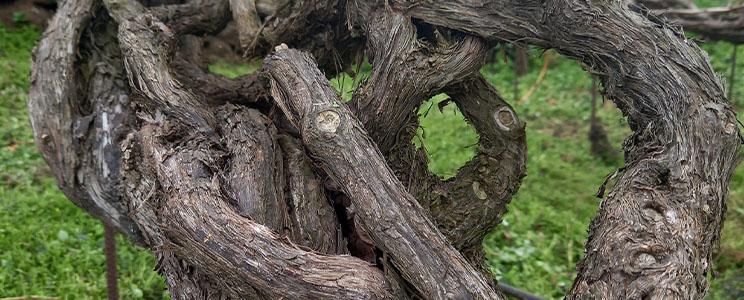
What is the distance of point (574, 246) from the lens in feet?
13.8

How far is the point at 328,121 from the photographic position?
1694mm

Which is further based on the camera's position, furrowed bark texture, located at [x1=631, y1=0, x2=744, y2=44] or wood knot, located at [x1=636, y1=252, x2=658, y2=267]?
furrowed bark texture, located at [x1=631, y1=0, x2=744, y2=44]

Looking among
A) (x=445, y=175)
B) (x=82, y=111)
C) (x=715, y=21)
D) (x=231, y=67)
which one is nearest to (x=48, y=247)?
(x=82, y=111)

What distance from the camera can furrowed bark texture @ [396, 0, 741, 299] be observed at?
1439 mm

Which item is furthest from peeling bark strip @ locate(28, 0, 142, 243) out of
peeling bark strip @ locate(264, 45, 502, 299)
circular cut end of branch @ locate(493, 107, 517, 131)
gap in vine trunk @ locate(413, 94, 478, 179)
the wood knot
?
gap in vine trunk @ locate(413, 94, 478, 179)

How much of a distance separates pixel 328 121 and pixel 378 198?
0.25m

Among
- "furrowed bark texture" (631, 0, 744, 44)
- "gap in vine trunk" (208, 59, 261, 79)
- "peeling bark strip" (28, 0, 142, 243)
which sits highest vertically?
"furrowed bark texture" (631, 0, 744, 44)

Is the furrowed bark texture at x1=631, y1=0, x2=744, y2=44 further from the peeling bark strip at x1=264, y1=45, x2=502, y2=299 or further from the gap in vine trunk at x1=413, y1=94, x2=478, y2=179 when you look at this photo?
the gap in vine trunk at x1=413, y1=94, x2=478, y2=179

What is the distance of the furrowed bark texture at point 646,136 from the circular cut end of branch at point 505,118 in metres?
0.26

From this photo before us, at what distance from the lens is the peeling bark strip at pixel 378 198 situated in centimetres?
146

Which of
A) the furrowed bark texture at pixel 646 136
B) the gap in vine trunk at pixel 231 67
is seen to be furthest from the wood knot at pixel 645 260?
the gap in vine trunk at pixel 231 67

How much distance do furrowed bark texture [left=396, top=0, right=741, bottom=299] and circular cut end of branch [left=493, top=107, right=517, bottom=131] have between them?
26 centimetres

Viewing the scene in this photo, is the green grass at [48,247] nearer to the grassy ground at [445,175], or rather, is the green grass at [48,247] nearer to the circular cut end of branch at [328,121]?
the grassy ground at [445,175]

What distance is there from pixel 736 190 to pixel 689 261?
3469 millimetres
